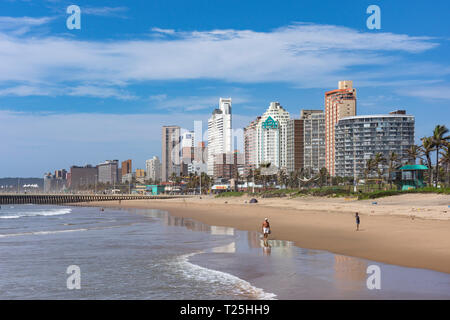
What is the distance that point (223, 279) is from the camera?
1773 centimetres

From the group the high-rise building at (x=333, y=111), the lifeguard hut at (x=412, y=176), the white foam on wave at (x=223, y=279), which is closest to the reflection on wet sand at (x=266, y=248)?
the white foam on wave at (x=223, y=279)

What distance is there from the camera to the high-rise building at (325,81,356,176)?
184000 millimetres

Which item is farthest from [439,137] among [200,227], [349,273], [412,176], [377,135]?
[377,135]

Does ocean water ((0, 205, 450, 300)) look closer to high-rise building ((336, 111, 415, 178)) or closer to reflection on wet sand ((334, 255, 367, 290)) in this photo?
reflection on wet sand ((334, 255, 367, 290))

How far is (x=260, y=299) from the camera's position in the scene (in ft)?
47.2

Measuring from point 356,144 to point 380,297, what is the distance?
159547 mm

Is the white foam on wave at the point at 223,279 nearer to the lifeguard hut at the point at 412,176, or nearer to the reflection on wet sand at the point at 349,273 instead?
the reflection on wet sand at the point at 349,273

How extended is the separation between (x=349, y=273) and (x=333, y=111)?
180m

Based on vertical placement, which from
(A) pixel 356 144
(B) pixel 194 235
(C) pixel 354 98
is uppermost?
(C) pixel 354 98

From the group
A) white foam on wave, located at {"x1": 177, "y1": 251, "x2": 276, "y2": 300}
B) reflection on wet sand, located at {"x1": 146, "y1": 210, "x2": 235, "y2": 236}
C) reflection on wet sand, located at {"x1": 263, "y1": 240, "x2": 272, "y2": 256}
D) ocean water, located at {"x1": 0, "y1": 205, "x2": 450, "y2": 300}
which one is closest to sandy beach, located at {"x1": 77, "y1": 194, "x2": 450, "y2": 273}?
ocean water, located at {"x1": 0, "y1": 205, "x2": 450, "y2": 300}

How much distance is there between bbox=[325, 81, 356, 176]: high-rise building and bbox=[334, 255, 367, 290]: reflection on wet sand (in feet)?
534
